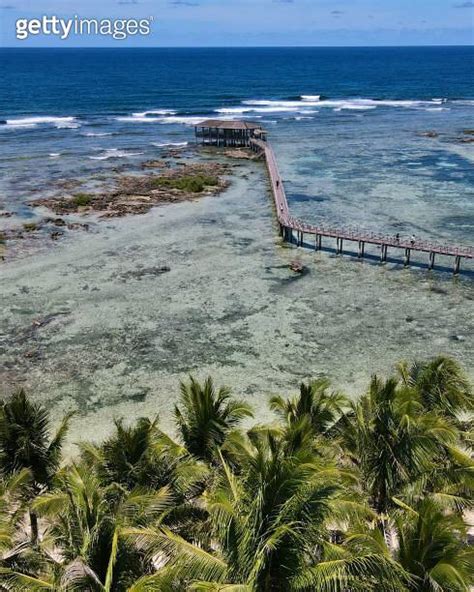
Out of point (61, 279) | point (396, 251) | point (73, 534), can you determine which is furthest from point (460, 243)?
point (73, 534)

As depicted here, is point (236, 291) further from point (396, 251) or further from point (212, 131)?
point (212, 131)

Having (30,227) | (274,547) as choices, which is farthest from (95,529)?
(30,227)

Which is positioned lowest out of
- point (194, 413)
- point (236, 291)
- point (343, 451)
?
point (236, 291)

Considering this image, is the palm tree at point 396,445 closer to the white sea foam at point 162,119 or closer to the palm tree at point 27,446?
the palm tree at point 27,446

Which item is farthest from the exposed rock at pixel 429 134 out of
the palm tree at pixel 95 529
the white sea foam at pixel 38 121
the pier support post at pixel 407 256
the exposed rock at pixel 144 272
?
the palm tree at pixel 95 529

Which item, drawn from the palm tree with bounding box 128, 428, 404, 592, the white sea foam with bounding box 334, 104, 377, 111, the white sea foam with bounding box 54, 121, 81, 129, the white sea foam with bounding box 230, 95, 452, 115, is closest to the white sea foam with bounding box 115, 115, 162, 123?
the white sea foam with bounding box 54, 121, 81, 129

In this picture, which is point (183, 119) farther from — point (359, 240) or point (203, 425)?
point (203, 425)
